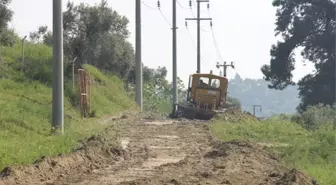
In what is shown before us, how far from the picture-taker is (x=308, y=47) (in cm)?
6288

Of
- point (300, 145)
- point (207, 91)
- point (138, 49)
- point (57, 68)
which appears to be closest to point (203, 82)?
point (207, 91)

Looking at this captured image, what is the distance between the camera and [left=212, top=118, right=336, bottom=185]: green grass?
14931 mm

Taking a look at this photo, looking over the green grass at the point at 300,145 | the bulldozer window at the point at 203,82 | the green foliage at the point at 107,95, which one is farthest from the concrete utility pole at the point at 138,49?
the green grass at the point at 300,145

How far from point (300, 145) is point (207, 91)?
20.5 meters

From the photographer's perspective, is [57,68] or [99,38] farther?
[99,38]

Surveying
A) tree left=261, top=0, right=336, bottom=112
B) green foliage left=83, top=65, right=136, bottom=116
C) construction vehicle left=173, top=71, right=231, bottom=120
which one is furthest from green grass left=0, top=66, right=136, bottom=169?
tree left=261, top=0, right=336, bottom=112

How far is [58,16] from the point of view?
20.7 metres

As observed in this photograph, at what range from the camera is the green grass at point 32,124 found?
590 inches

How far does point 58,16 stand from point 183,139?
582 cm

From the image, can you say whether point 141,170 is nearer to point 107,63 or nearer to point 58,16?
point 58,16

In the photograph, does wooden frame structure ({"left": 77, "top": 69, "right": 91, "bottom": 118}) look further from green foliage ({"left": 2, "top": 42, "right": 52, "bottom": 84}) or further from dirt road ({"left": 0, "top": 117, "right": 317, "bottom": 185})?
dirt road ({"left": 0, "top": 117, "right": 317, "bottom": 185})

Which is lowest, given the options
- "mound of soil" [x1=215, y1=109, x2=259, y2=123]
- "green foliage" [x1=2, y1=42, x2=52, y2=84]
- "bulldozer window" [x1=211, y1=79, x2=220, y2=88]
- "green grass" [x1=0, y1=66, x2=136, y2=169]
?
"mound of soil" [x1=215, y1=109, x2=259, y2=123]

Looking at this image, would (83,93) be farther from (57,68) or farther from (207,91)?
(207,91)

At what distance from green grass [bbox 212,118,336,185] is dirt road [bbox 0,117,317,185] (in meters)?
0.72
